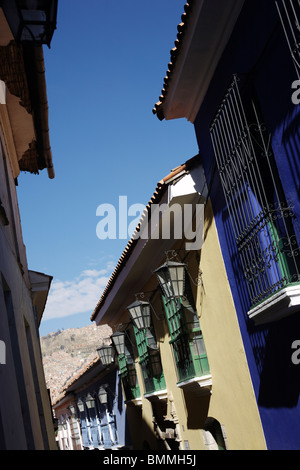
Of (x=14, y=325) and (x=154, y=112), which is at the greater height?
(x=154, y=112)

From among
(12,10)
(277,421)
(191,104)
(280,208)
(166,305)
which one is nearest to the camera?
(12,10)

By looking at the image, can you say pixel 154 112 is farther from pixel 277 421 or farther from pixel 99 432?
pixel 99 432

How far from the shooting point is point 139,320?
36.1 feet

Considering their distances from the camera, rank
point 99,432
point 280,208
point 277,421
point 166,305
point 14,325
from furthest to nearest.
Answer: point 99,432 < point 166,305 < point 277,421 < point 14,325 < point 280,208

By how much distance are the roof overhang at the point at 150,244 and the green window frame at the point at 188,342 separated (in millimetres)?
1156

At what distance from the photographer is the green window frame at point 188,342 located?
353 inches

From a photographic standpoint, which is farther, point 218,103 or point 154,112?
point 154,112

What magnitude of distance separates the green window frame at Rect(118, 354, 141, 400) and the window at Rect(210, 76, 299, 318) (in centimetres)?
870

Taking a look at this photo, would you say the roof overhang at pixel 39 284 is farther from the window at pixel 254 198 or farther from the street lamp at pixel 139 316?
the window at pixel 254 198

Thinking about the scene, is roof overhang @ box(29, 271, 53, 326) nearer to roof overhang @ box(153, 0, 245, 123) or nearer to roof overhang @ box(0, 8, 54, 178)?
roof overhang @ box(0, 8, 54, 178)

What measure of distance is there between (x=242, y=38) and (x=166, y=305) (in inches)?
214

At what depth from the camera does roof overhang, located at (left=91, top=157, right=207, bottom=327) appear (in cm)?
820

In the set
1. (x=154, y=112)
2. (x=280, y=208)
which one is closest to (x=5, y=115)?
(x=154, y=112)

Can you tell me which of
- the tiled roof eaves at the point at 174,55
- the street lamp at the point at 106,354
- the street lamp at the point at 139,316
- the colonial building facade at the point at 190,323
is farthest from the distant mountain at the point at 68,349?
the tiled roof eaves at the point at 174,55
